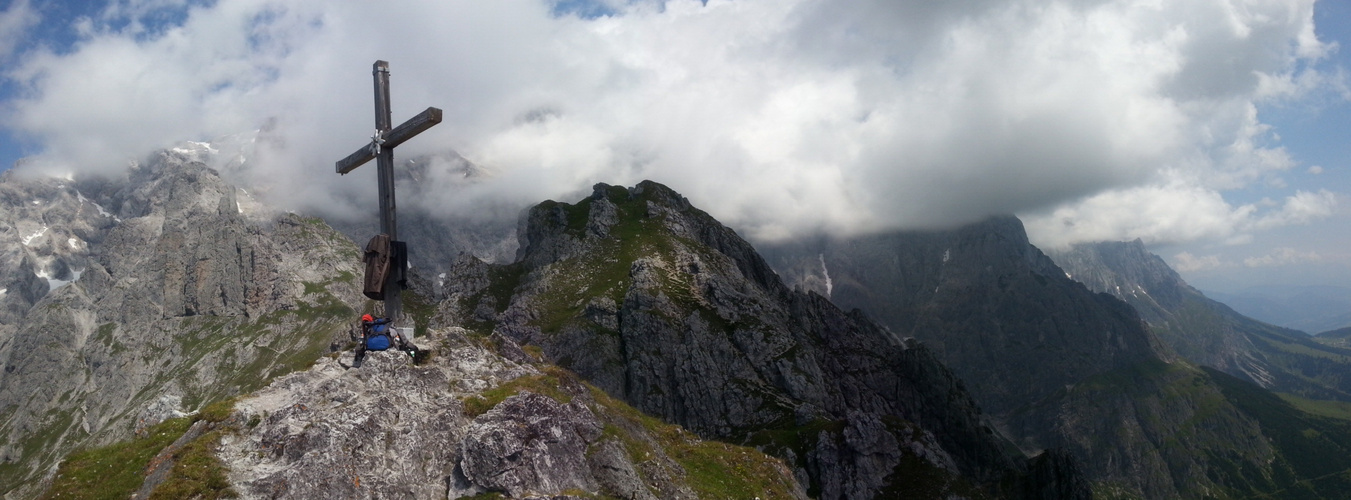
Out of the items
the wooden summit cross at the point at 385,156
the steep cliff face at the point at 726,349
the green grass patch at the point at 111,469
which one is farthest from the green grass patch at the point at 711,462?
the steep cliff face at the point at 726,349

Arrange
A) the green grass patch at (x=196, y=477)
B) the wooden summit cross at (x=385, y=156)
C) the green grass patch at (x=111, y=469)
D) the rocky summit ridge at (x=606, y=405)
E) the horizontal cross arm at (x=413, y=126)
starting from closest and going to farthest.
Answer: the green grass patch at (x=196, y=477) → the green grass patch at (x=111, y=469) → the horizontal cross arm at (x=413, y=126) → the rocky summit ridge at (x=606, y=405) → the wooden summit cross at (x=385, y=156)

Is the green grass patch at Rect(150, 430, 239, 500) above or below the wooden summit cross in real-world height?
below

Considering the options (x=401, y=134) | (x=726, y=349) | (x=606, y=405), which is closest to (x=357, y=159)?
(x=401, y=134)

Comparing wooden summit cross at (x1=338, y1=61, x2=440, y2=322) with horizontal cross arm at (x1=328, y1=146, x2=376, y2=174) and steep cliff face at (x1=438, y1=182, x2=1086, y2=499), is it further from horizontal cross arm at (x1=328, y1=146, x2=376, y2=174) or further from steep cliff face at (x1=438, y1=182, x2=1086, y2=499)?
steep cliff face at (x1=438, y1=182, x2=1086, y2=499)

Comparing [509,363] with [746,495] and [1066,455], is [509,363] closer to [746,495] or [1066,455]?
[746,495]

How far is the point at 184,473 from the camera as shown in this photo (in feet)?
73.2

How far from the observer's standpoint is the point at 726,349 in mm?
138375

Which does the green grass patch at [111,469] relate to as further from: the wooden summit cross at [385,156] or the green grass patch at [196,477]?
the wooden summit cross at [385,156]

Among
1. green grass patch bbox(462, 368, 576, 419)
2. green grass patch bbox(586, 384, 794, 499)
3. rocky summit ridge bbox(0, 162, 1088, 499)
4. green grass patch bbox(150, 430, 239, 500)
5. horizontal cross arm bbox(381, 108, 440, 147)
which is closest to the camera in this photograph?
green grass patch bbox(150, 430, 239, 500)

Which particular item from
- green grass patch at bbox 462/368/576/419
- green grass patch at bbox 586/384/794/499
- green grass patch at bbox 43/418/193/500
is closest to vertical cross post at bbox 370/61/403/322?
green grass patch at bbox 462/368/576/419

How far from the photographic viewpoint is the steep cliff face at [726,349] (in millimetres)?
105938

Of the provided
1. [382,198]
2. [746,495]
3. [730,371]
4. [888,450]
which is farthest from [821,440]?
[382,198]

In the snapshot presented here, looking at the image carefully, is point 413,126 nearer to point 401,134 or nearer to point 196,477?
point 401,134

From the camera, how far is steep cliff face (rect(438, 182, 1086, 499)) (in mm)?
105938
